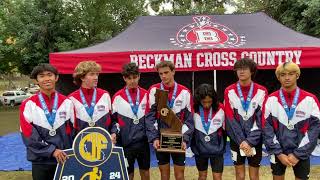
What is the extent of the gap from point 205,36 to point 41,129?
4782 millimetres

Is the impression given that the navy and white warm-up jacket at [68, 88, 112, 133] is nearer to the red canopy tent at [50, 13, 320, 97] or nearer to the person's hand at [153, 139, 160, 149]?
the person's hand at [153, 139, 160, 149]

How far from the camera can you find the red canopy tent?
6598 millimetres

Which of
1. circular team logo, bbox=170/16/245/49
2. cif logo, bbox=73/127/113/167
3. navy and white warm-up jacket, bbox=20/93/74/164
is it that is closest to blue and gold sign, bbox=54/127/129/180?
cif logo, bbox=73/127/113/167

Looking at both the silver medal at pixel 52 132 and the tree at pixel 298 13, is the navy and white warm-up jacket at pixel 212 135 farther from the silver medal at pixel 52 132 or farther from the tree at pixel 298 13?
the tree at pixel 298 13

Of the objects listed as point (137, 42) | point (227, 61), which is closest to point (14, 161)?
point (137, 42)

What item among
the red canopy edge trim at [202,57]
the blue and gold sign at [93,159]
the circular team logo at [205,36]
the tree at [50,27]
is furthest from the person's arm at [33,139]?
the tree at [50,27]

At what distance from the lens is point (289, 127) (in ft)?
11.1

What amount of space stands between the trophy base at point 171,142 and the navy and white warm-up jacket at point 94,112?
1.87 feet

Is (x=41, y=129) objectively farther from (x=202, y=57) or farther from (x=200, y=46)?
(x=200, y=46)

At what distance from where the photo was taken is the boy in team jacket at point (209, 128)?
12.7 feet

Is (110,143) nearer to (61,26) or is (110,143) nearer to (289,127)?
(289,127)

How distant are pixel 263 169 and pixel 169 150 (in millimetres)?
2432

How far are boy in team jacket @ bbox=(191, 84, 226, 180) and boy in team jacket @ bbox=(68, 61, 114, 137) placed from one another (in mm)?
909

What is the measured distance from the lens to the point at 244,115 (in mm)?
3791
